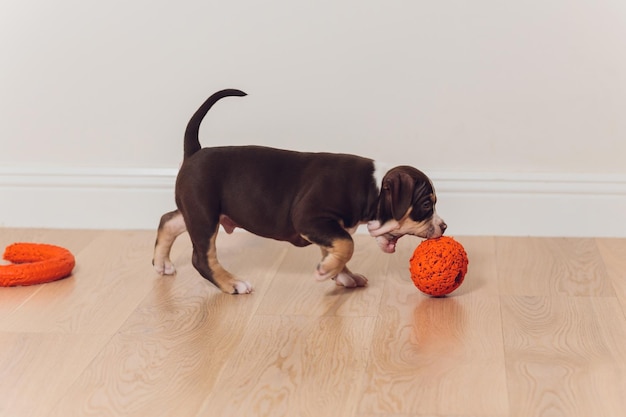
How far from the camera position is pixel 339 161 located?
2504mm

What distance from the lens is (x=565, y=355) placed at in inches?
83.7

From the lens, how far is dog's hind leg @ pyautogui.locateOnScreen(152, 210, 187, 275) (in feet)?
8.91

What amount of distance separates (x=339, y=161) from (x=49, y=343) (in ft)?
2.85

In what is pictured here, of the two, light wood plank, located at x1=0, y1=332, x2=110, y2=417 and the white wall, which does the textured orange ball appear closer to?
the white wall

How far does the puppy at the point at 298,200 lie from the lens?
246 centimetres

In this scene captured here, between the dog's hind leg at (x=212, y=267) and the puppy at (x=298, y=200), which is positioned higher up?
the puppy at (x=298, y=200)

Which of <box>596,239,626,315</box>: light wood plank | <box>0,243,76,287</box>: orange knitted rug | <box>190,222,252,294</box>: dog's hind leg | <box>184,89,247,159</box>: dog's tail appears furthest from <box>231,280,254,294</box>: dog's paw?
<box>596,239,626,315</box>: light wood plank

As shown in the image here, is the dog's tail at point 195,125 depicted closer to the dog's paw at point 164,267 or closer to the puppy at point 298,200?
the puppy at point 298,200

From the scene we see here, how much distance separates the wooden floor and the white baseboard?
110 mm

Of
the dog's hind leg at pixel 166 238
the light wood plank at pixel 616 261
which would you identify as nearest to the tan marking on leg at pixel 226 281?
the dog's hind leg at pixel 166 238

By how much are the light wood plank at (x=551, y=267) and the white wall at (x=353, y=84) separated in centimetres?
10

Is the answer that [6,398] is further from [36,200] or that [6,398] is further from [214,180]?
[36,200]

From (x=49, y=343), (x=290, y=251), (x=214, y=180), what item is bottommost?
(x=290, y=251)

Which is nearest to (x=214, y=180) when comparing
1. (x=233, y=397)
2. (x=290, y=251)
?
(x=290, y=251)
